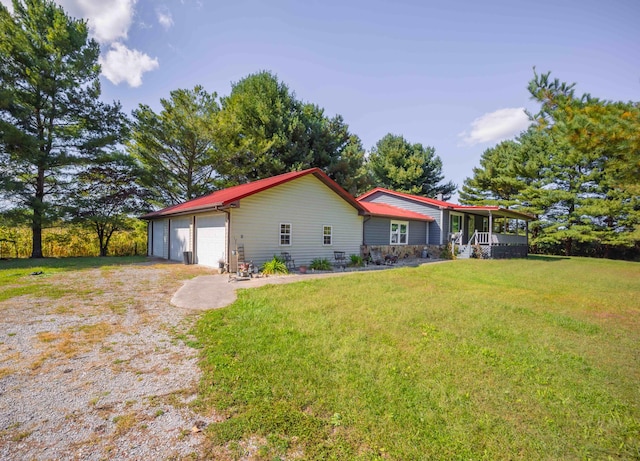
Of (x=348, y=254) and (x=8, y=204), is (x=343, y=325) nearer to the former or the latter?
(x=348, y=254)

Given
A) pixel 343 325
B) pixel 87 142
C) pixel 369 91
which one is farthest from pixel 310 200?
pixel 87 142

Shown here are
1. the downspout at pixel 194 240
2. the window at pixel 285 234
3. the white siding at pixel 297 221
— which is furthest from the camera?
the downspout at pixel 194 240

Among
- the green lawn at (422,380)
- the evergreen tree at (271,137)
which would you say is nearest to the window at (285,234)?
the green lawn at (422,380)

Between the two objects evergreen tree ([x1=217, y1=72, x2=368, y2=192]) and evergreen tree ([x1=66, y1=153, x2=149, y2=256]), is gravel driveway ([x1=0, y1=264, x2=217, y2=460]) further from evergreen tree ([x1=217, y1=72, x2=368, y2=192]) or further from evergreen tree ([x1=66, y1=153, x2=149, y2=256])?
evergreen tree ([x1=217, y1=72, x2=368, y2=192])

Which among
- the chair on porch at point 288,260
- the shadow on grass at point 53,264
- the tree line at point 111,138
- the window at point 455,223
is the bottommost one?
the shadow on grass at point 53,264

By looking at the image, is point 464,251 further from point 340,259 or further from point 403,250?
point 340,259

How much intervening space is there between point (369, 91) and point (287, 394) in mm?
15309

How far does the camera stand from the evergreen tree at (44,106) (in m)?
15.2

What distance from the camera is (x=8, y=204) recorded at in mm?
15180

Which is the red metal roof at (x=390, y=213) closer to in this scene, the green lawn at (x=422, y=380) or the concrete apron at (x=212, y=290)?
the concrete apron at (x=212, y=290)

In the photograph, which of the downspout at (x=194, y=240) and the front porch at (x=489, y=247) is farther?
the front porch at (x=489, y=247)

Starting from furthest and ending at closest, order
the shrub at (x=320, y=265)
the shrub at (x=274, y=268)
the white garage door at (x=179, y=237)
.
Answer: the white garage door at (x=179, y=237)
the shrub at (x=320, y=265)
the shrub at (x=274, y=268)

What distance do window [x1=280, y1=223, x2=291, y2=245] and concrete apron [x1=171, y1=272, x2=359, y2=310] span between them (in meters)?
2.27

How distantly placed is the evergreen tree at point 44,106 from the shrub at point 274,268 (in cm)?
1387
